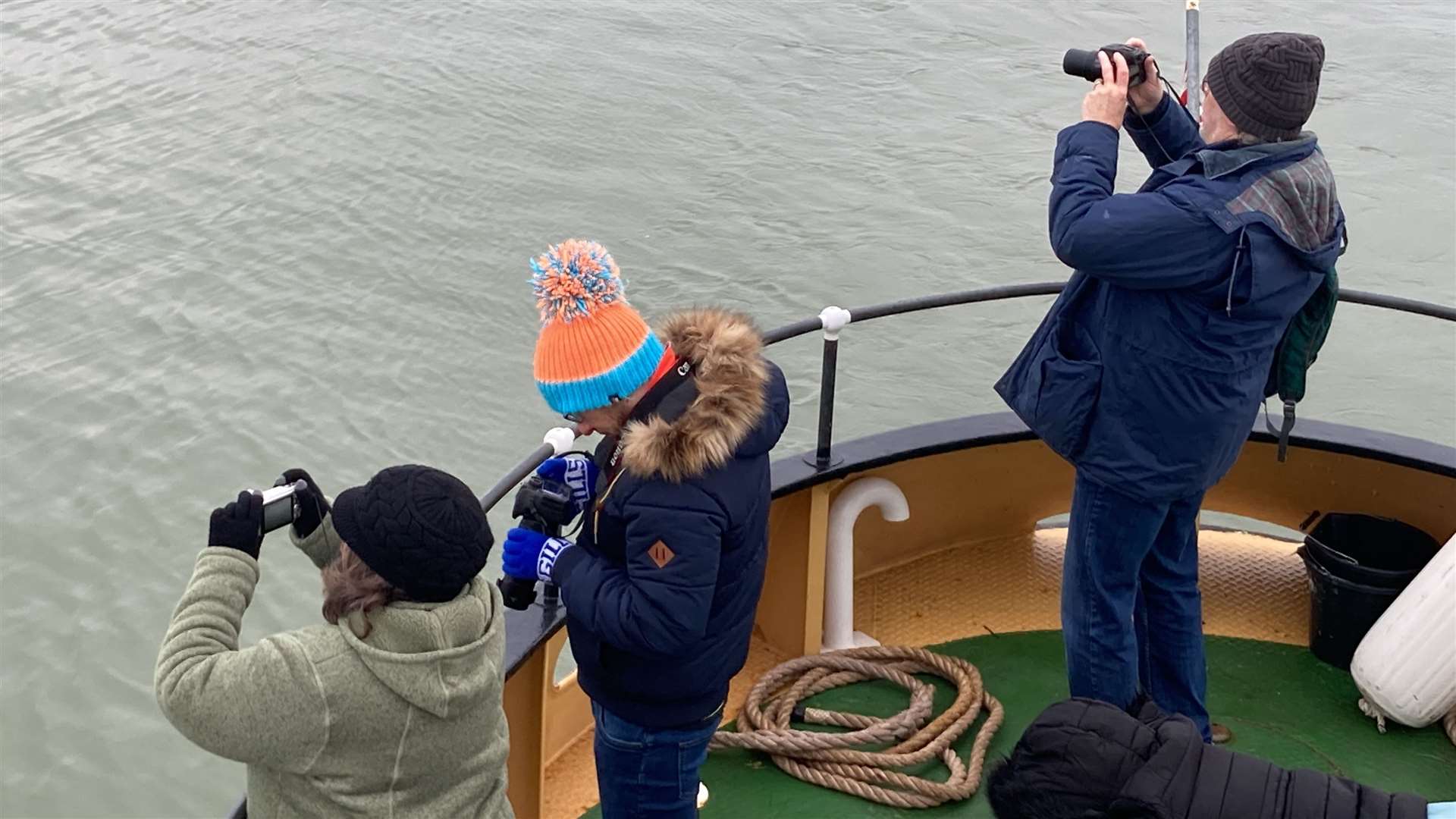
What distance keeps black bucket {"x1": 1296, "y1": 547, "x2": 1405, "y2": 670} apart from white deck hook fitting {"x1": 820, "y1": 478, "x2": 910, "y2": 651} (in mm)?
1171

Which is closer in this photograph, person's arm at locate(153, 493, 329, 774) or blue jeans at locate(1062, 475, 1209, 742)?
person's arm at locate(153, 493, 329, 774)

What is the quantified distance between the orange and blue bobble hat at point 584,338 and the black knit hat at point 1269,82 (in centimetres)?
125

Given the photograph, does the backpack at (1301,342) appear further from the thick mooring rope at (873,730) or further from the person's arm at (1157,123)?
the thick mooring rope at (873,730)

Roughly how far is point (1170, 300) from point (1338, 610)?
166 centimetres

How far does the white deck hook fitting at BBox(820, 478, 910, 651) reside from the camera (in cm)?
409

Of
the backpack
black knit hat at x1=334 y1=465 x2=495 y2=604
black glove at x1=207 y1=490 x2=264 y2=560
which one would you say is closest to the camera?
black knit hat at x1=334 y1=465 x2=495 y2=604

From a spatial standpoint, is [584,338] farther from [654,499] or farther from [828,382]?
[828,382]

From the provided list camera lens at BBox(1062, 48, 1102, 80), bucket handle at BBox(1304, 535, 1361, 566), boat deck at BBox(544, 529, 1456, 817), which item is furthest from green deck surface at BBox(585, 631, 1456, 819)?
camera lens at BBox(1062, 48, 1102, 80)

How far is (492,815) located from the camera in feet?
7.83

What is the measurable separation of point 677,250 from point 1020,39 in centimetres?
711

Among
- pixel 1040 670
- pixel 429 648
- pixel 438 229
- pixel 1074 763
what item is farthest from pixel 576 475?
pixel 438 229

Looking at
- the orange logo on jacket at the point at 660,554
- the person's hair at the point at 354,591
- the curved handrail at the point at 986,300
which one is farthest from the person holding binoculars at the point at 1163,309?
the person's hair at the point at 354,591

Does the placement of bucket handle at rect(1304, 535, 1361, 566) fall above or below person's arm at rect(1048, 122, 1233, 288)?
below

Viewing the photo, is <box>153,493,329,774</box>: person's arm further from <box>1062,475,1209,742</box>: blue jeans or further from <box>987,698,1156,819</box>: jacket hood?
<box>1062,475,1209,742</box>: blue jeans
